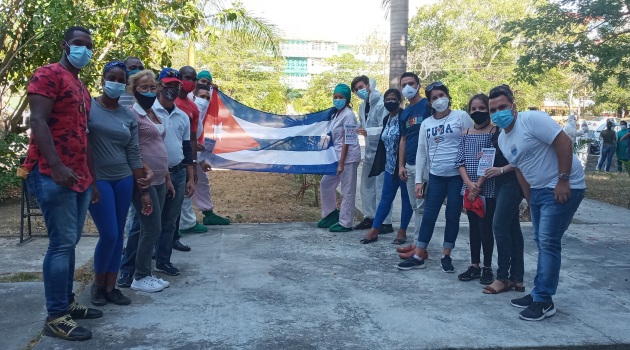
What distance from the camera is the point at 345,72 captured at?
1829 inches

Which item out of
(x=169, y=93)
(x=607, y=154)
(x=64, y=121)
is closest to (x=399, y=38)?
(x=169, y=93)

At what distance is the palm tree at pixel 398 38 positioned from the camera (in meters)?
10.3

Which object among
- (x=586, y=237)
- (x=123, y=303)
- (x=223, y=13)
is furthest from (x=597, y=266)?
(x=223, y=13)

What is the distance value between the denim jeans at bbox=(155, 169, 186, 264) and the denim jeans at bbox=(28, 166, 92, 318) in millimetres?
1402

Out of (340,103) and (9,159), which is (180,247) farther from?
(9,159)

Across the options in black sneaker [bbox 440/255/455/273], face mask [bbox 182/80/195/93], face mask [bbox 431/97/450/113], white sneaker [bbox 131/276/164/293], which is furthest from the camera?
face mask [bbox 182/80/195/93]

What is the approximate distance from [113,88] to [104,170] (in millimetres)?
586

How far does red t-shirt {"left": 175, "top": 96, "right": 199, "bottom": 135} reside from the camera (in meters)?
6.05

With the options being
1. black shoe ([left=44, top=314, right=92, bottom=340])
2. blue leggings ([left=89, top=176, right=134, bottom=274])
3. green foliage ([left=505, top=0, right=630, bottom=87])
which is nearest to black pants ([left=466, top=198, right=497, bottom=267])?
blue leggings ([left=89, top=176, right=134, bottom=274])

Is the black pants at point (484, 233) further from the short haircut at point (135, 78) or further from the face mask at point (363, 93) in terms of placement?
the short haircut at point (135, 78)

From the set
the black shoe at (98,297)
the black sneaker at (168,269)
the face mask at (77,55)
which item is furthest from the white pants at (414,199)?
the face mask at (77,55)

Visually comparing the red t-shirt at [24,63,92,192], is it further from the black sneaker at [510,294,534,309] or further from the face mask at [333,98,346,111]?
the face mask at [333,98,346,111]

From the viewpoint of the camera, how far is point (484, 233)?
17.7ft

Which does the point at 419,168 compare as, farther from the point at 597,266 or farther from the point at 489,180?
the point at 597,266
